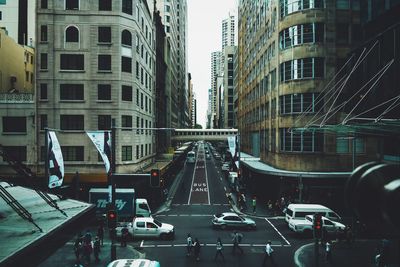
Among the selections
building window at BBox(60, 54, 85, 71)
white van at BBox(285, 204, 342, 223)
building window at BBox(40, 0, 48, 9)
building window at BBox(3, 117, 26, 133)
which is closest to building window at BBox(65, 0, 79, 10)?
building window at BBox(40, 0, 48, 9)

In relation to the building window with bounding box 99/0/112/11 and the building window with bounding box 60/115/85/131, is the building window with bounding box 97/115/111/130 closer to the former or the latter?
the building window with bounding box 60/115/85/131

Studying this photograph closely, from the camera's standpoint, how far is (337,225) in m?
29.7

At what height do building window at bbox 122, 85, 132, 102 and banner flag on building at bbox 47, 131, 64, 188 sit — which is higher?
building window at bbox 122, 85, 132, 102

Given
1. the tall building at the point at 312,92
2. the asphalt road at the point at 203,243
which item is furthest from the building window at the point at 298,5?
the asphalt road at the point at 203,243

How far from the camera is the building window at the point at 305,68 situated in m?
41.9

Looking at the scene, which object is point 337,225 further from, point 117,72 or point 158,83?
point 158,83

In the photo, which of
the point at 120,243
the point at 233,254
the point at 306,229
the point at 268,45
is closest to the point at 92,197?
the point at 120,243

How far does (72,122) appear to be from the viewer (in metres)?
40.8

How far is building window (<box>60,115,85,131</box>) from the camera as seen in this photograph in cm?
4075

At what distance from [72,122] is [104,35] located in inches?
375

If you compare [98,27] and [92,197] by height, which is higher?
[98,27]

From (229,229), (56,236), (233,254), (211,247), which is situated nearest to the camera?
(56,236)

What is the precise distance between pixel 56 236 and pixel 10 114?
35.0m

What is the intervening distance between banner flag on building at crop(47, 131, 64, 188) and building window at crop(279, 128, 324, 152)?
27.0 metres
